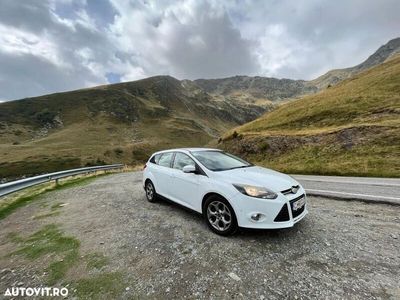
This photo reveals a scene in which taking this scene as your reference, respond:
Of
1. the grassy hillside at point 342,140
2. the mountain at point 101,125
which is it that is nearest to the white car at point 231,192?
the grassy hillside at point 342,140

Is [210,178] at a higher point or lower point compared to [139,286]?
higher

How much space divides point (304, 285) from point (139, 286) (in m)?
2.41

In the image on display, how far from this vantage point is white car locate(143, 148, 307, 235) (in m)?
4.58

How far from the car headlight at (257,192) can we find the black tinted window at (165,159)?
9.62ft

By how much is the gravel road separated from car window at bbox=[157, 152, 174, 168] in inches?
55.1

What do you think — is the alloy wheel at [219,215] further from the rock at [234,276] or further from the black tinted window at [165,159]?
the black tinted window at [165,159]

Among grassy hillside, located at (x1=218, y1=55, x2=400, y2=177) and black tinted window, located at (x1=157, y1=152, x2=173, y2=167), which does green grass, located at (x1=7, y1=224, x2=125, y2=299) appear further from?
grassy hillside, located at (x1=218, y1=55, x2=400, y2=177)

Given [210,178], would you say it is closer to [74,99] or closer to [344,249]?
[344,249]

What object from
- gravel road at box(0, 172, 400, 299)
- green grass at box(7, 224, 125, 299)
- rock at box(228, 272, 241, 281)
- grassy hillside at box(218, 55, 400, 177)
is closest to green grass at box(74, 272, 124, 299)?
green grass at box(7, 224, 125, 299)

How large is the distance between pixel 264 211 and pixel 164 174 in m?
3.42

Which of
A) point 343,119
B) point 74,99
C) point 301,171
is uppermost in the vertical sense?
point 74,99

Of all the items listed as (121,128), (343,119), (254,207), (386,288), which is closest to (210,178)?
(254,207)

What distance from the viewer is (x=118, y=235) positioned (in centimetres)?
540

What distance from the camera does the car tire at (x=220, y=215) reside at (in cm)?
489
